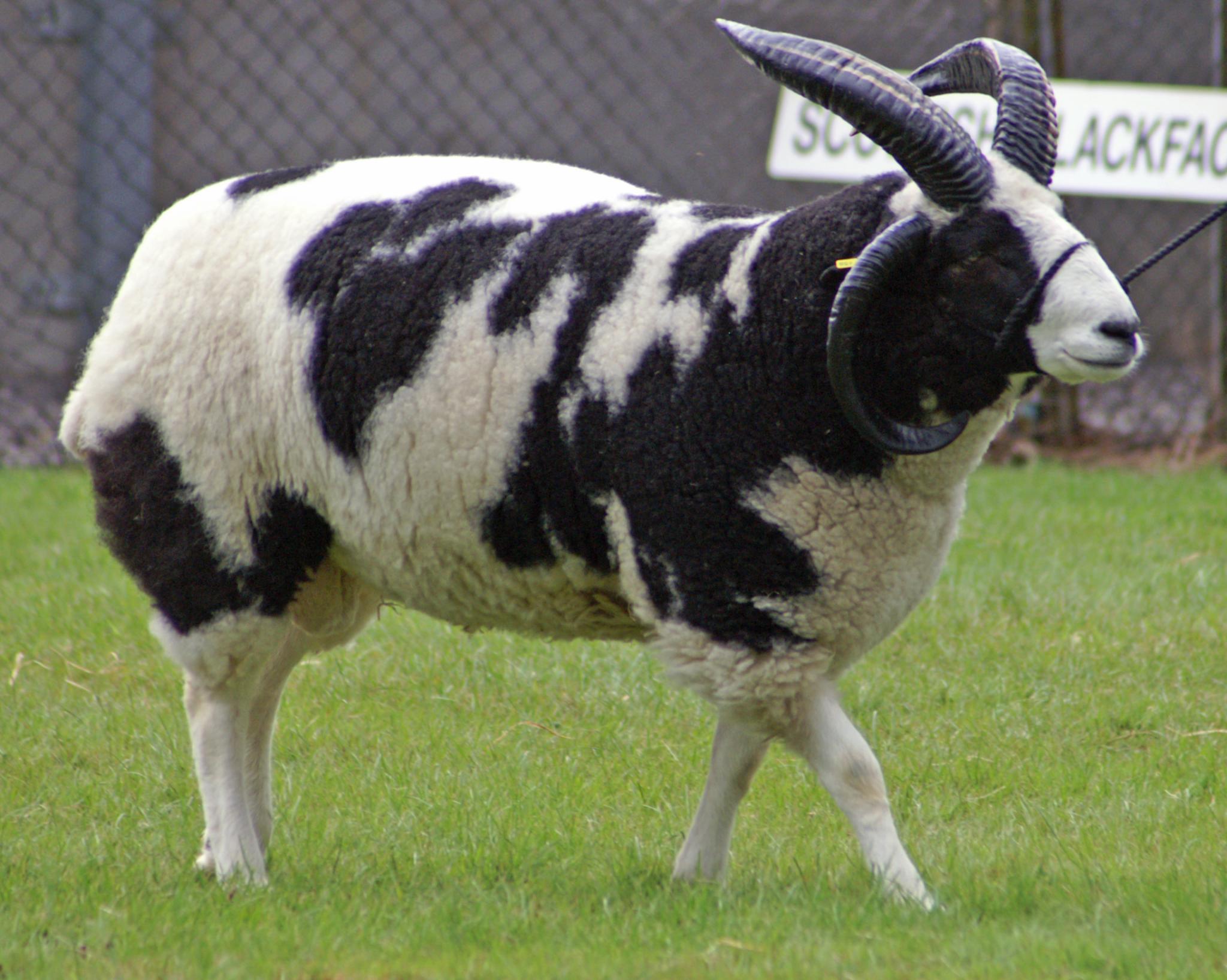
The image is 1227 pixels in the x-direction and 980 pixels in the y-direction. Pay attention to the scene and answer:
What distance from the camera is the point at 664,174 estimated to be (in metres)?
8.18

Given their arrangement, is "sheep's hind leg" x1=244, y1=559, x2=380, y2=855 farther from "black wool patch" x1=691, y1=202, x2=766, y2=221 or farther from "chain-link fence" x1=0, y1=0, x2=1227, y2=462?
"chain-link fence" x1=0, y1=0, x2=1227, y2=462

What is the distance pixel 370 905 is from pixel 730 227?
4.11 ft

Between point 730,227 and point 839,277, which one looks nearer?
point 839,277

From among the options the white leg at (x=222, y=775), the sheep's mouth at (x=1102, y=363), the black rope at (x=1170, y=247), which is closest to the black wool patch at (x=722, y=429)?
the sheep's mouth at (x=1102, y=363)

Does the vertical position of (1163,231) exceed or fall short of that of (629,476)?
it falls short

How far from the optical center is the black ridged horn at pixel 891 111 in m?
2.26

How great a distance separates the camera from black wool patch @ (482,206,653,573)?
8.19 ft

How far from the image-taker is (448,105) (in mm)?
7980

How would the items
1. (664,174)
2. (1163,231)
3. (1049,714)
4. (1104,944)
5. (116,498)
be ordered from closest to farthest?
(1104,944) → (116,498) → (1049,714) → (664,174) → (1163,231)

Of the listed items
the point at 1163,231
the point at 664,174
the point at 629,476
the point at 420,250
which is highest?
the point at 420,250

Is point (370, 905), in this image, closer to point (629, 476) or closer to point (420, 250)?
point (629, 476)

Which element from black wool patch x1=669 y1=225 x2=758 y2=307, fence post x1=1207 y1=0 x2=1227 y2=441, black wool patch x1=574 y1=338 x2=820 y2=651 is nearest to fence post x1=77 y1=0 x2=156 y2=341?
fence post x1=1207 y1=0 x2=1227 y2=441

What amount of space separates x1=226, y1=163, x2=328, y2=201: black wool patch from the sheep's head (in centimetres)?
88

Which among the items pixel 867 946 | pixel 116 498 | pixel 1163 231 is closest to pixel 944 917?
pixel 867 946
